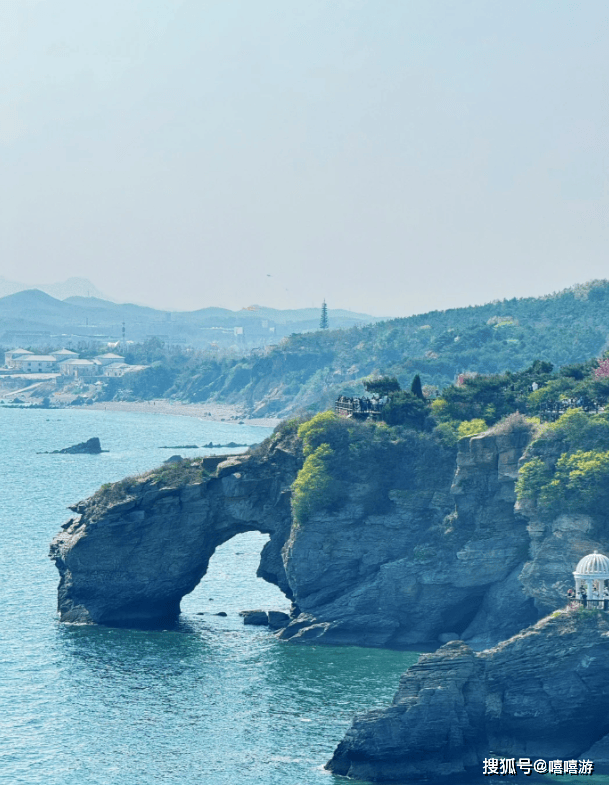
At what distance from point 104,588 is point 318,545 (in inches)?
543

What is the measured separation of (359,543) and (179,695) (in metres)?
18.2

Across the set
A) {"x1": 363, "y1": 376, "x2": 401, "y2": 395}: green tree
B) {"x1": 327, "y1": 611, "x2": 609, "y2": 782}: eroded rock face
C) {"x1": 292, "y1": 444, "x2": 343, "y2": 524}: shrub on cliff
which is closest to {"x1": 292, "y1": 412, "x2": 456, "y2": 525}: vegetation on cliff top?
{"x1": 292, "y1": 444, "x2": 343, "y2": 524}: shrub on cliff

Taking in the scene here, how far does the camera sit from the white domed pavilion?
78250 mm

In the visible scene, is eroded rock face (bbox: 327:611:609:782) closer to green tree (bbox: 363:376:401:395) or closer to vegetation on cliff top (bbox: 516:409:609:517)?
vegetation on cliff top (bbox: 516:409:609:517)

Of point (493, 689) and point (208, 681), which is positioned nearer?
point (493, 689)

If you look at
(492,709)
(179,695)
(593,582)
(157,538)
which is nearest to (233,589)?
(157,538)

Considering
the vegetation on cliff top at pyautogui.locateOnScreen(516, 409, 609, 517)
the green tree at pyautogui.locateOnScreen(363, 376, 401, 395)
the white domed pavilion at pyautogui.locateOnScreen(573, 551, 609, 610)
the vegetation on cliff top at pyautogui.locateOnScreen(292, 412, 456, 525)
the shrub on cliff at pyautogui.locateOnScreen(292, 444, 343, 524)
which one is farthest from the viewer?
the green tree at pyautogui.locateOnScreen(363, 376, 401, 395)

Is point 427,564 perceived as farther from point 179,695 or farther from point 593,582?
point 593,582

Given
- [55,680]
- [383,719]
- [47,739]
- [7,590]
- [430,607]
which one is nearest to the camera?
[383,719]

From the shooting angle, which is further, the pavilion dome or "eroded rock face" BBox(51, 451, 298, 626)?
"eroded rock face" BBox(51, 451, 298, 626)

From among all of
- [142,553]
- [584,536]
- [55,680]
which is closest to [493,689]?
[584,536]

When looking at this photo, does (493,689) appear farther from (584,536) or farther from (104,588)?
(104,588)

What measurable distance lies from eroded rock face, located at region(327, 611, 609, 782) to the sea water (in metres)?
3.05

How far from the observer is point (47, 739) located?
79.1 m
